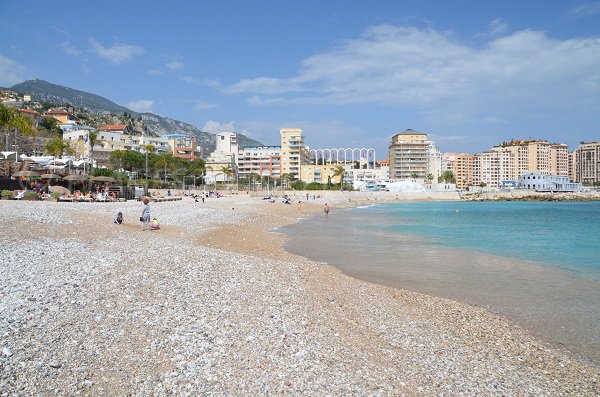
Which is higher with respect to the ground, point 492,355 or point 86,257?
point 86,257

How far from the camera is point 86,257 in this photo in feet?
34.3

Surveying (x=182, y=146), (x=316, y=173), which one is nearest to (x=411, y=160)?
(x=316, y=173)

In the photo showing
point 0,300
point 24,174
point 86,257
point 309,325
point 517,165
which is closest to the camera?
point 0,300

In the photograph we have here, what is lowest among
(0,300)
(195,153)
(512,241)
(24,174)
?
(512,241)

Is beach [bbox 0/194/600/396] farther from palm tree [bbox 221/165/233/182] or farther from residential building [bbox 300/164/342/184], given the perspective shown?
residential building [bbox 300/164/342/184]

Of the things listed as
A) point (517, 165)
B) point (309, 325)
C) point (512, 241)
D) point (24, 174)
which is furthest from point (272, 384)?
point (517, 165)

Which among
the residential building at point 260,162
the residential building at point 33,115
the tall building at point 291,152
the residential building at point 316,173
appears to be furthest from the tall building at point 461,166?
the residential building at point 33,115

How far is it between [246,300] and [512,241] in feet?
71.7

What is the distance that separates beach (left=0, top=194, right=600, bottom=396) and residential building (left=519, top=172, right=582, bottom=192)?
161610 millimetres

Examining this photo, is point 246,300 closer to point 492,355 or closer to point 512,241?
point 492,355

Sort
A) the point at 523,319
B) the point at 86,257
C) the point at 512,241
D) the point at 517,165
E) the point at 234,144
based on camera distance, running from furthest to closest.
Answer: the point at 517,165 → the point at 234,144 → the point at 512,241 → the point at 86,257 → the point at 523,319

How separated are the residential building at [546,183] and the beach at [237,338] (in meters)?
162

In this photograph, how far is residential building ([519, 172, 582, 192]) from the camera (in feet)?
493

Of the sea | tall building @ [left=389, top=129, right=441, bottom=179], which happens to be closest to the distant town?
tall building @ [left=389, top=129, right=441, bottom=179]
